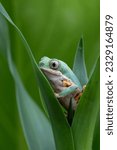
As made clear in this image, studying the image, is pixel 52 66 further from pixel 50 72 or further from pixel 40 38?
pixel 40 38

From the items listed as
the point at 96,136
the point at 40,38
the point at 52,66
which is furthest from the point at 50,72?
the point at 40,38

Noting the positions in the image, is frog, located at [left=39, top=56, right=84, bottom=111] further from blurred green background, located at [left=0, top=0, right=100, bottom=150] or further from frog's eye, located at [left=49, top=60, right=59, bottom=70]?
blurred green background, located at [left=0, top=0, right=100, bottom=150]

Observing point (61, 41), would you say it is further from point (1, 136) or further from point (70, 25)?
point (1, 136)

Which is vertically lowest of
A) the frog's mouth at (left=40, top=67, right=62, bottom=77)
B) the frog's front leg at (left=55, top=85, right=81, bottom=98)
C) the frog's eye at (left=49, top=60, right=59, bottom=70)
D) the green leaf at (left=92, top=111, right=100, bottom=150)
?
the green leaf at (left=92, top=111, right=100, bottom=150)

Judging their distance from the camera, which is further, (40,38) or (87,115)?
(40,38)

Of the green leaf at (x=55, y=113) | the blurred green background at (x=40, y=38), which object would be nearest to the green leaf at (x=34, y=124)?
the green leaf at (x=55, y=113)

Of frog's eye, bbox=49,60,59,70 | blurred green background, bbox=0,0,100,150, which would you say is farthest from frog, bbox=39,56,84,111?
blurred green background, bbox=0,0,100,150
